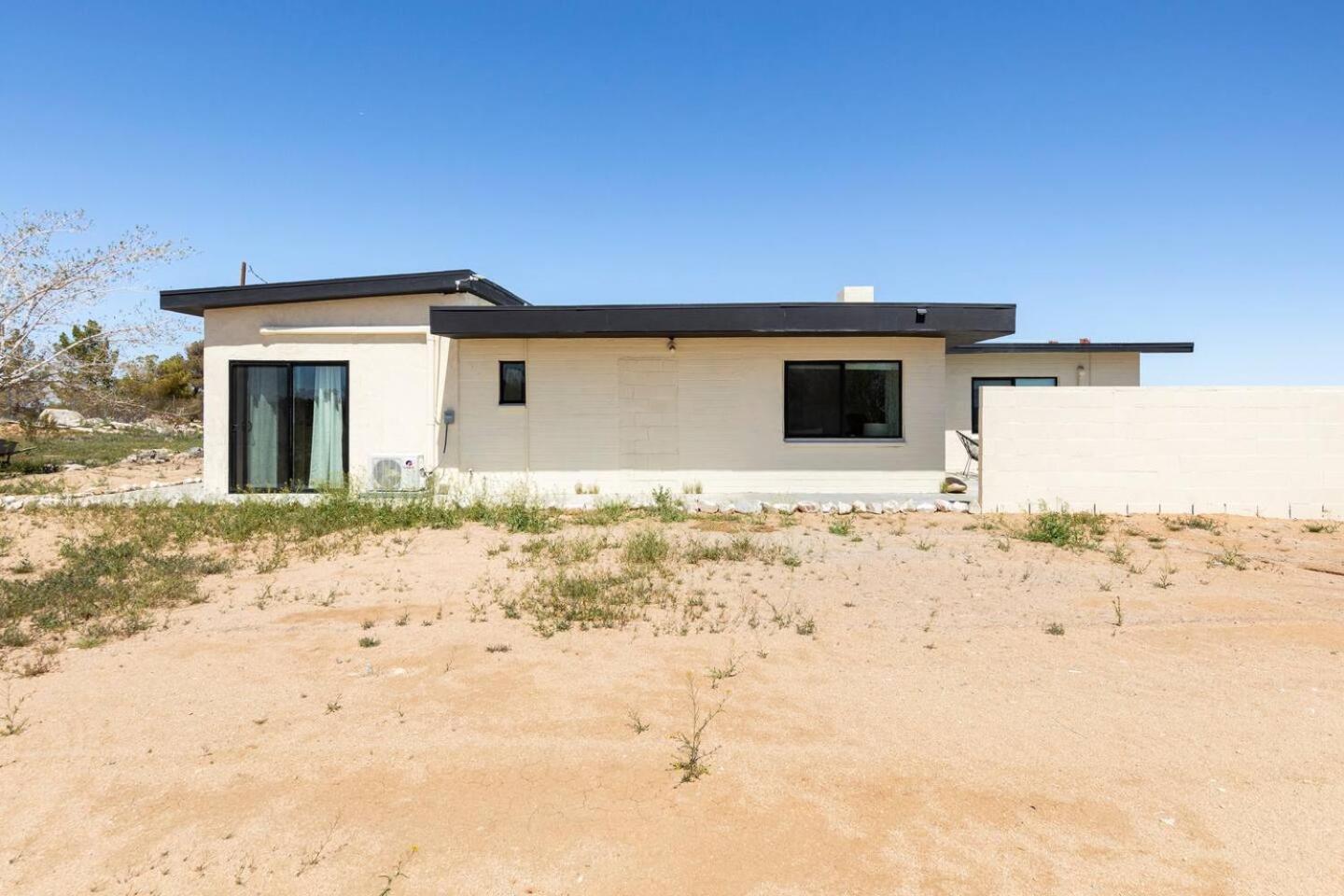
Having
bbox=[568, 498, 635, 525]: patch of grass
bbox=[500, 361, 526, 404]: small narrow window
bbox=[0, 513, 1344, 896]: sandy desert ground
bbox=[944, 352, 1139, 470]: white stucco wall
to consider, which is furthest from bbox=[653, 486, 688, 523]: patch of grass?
bbox=[944, 352, 1139, 470]: white stucco wall

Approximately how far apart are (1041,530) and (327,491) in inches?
387

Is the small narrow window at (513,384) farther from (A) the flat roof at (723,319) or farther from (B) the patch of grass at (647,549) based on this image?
(B) the patch of grass at (647,549)

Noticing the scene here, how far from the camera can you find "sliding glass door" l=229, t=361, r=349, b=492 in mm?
12367

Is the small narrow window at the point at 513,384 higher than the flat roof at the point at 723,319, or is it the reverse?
the flat roof at the point at 723,319

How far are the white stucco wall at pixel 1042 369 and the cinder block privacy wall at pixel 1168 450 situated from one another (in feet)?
20.2

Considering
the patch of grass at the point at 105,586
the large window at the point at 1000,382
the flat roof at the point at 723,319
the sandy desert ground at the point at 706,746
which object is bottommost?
the sandy desert ground at the point at 706,746

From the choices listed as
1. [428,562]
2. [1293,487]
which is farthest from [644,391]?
[1293,487]

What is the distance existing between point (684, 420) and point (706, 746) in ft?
29.9

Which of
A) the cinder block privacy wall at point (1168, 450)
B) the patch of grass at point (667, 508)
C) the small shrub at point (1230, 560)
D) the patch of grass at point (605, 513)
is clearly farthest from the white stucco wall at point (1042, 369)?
the patch of grass at point (605, 513)

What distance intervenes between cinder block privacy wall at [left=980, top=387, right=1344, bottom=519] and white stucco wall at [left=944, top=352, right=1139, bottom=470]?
6.17 metres

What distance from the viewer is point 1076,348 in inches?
655

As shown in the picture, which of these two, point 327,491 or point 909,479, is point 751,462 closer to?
point 909,479

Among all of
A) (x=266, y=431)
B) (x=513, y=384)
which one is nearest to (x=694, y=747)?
(x=513, y=384)

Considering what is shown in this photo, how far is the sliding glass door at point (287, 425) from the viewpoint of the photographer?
12.4m
